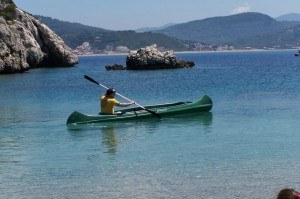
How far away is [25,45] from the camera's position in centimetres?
9169

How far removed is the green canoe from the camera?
28.4m

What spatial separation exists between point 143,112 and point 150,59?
61.2m

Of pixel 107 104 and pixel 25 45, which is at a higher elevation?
pixel 25 45

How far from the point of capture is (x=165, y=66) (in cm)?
9319

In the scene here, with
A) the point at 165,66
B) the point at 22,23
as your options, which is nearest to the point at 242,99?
the point at 165,66

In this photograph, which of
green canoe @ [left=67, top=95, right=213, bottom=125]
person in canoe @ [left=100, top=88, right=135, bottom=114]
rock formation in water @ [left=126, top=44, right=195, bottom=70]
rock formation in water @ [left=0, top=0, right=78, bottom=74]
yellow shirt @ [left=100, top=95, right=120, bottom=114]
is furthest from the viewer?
rock formation in water @ [left=126, top=44, right=195, bottom=70]

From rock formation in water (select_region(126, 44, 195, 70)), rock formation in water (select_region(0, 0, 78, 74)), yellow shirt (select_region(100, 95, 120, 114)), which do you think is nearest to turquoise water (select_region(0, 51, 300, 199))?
yellow shirt (select_region(100, 95, 120, 114))

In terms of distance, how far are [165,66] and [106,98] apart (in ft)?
214

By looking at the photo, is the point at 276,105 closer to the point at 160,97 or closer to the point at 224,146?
the point at 160,97

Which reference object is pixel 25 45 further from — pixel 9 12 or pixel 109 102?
pixel 109 102

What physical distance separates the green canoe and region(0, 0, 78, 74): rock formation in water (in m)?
53.1

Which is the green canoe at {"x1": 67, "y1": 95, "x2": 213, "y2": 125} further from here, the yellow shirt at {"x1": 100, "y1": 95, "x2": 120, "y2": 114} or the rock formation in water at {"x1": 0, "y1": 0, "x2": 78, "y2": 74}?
the rock formation in water at {"x1": 0, "y1": 0, "x2": 78, "y2": 74}

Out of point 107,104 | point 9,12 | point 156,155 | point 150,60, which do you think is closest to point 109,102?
point 107,104

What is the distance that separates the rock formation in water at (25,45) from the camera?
273ft
